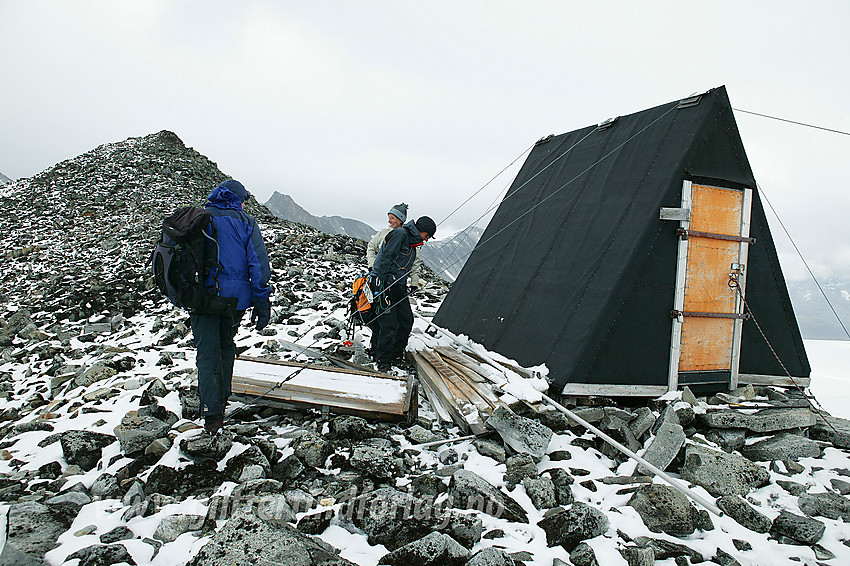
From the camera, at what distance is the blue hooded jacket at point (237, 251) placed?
442cm

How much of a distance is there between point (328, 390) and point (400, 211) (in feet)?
9.96

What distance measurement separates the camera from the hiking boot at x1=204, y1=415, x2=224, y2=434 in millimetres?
4371

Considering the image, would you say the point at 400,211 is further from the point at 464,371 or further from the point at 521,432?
the point at 521,432

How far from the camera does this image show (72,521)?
314 centimetres

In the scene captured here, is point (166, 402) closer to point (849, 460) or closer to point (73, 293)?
point (849, 460)

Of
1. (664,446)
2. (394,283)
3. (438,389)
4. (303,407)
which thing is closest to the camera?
(664,446)

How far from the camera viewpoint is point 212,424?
4.39m

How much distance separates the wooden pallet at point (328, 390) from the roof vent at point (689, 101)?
4.98 meters

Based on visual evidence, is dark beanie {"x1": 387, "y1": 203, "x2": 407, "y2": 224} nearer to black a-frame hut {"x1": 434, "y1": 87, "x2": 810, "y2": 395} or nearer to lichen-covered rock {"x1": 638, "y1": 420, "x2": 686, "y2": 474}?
black a-frame hut {"x1": 434, "y1": 87, "x2": 810, "y2": 395}

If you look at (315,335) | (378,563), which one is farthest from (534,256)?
(378,563)

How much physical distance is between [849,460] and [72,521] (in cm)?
639

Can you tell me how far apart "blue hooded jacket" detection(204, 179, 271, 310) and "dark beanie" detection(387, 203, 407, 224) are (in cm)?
257

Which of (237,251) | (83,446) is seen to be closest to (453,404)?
(237,251)

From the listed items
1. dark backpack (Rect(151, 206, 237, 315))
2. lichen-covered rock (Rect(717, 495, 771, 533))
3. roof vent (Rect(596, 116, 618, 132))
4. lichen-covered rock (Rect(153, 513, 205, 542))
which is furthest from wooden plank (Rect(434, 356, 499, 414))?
roof vent (Rect(596, 116, 618, 132))
